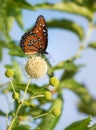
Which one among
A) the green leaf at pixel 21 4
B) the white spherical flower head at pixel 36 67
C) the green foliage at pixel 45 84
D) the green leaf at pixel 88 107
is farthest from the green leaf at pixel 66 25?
the white spherical flower head at pixel 36 67

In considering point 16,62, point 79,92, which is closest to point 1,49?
point 16,62

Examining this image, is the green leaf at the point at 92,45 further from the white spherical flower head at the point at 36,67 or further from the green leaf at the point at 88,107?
the white spherical flower head at the point at 36,67

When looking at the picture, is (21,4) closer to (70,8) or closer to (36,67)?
(36,67)

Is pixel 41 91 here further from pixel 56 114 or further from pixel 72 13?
pixel 72 13

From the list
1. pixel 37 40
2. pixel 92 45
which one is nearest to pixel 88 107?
pixel 92 45

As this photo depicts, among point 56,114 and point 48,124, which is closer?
point 56,114

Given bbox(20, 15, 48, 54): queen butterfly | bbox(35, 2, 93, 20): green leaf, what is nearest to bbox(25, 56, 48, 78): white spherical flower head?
bbox(20, 15, 48, 54): queen butterfly

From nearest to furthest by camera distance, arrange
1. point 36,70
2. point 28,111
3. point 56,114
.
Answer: point 56,114
point 36,70
point 28,111

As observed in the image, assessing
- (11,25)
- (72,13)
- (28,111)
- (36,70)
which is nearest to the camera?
(36,70)
